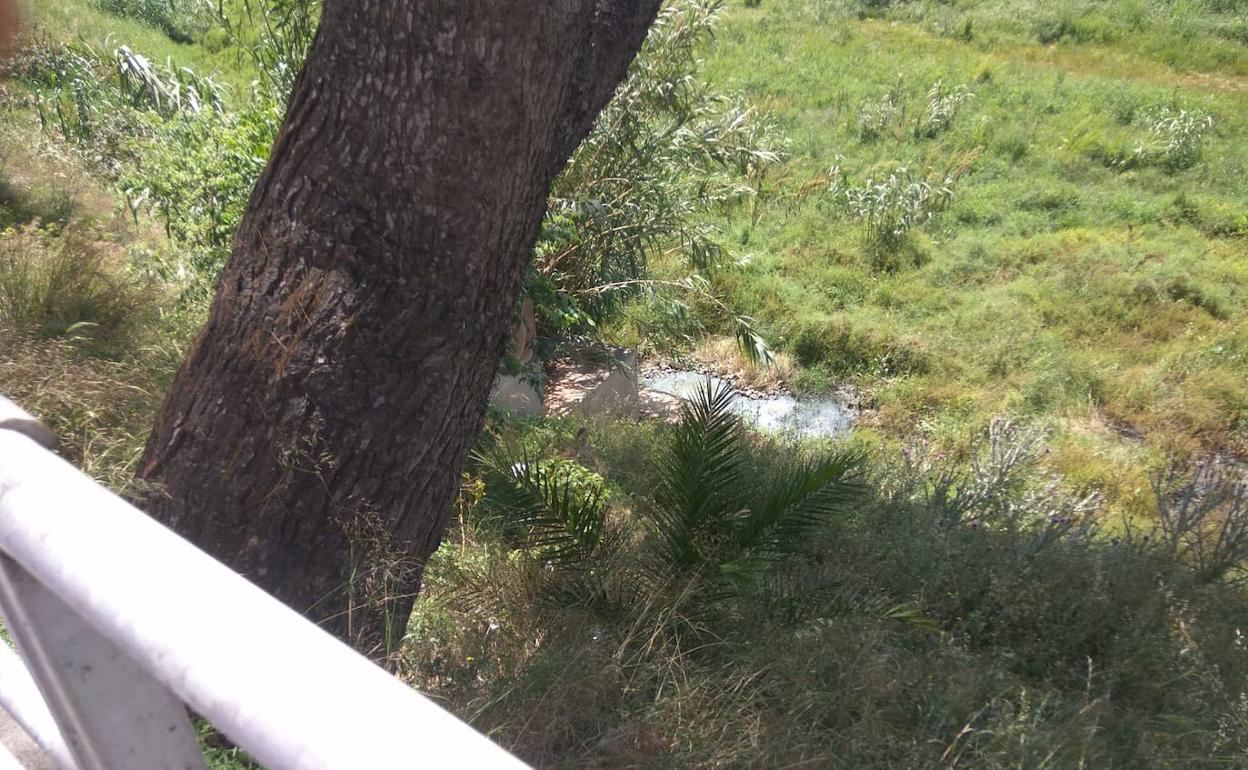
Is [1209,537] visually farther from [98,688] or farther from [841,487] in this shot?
[98,688]

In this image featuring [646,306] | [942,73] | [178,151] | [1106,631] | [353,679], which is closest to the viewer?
[353,679]

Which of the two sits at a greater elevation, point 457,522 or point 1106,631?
point 1106,631

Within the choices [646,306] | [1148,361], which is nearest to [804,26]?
[1148,361]

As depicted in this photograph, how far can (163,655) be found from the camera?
87cm

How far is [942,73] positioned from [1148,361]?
32.0ft

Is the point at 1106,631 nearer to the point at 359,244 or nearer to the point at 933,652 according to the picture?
the point at 933,652

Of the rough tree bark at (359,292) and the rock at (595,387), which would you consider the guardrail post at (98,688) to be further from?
the rock at (595,387)

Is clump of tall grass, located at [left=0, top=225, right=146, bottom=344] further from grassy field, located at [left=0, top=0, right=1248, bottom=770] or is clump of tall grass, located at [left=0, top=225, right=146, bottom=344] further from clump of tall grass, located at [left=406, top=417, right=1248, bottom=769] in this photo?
clump of tall grass, located at [left=406, top=417, right=1248, bottom=769]

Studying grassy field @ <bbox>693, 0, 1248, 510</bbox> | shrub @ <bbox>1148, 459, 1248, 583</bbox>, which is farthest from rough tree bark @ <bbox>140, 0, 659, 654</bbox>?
grassy field @ <bbox>693, 0, 1248, 510</bbox>

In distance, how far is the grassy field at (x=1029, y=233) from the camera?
10.2 metres

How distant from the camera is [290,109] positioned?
8.82 feet

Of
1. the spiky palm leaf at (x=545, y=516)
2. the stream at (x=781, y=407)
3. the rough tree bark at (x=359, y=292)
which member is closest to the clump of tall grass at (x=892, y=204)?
the stream at (x=781, y=407)

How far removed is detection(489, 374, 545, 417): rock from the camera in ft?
22.3

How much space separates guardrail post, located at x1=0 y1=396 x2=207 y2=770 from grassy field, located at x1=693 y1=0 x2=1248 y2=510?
8.04 metres
